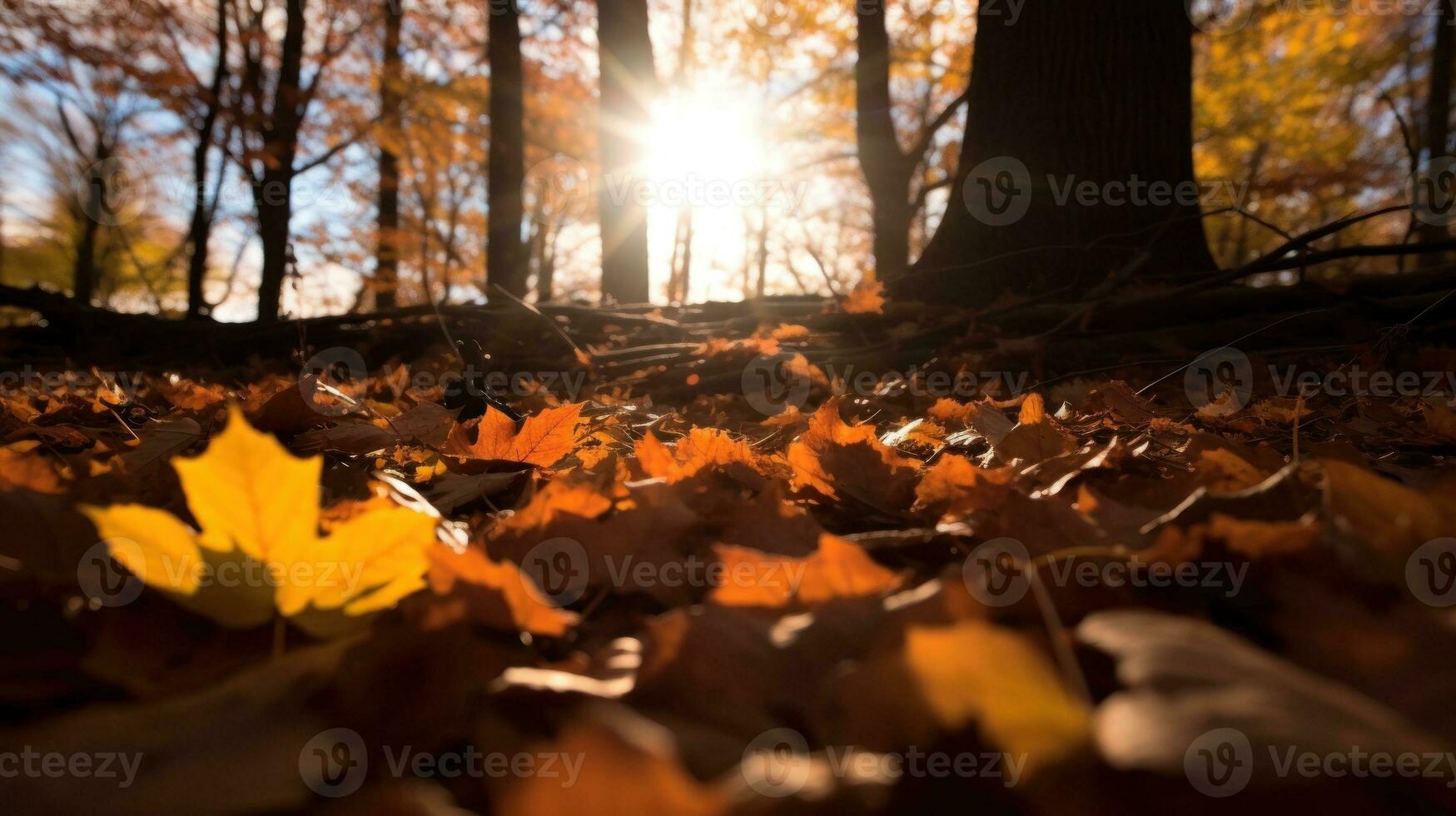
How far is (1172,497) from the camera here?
0.82m

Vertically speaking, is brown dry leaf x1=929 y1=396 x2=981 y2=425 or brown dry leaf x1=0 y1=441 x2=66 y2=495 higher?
brown dry leaf x1=929 y1=396 x2=981 y2=425

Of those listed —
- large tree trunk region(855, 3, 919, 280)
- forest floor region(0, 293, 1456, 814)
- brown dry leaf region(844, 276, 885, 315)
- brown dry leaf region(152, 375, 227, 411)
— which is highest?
large tree trunk region(855, 3, 919, 280)

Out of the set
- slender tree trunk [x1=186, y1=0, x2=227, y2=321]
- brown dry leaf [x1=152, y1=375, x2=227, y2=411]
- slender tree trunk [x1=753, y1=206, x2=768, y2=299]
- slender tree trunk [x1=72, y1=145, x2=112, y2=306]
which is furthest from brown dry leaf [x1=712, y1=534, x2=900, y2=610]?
slender tree trunk [x1=72, y1=145, x2=112, y2=306]

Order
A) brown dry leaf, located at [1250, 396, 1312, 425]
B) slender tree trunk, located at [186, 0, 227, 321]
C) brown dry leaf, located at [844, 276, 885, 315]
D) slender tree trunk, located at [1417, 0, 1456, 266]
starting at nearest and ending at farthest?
brown dry leaf, located at [1250, 396, 1312, 425] < brown dry leaf, located at [844, 276, 885, 315] < slender tree trunk, located at [186, 0, 227, 321] < slender tree trunk, located at [1417, 0, 1456, 266]

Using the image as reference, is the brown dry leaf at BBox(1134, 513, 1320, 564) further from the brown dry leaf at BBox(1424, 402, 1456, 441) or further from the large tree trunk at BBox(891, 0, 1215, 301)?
the large tree trunk at BBox(891, 0, 1215, 301)

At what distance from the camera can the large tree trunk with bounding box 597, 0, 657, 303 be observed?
632 centimetres

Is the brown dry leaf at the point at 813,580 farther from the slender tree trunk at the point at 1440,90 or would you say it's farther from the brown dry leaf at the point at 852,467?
the slender tree trunk at the point at 1440,90

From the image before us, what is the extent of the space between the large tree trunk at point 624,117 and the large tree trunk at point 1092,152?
3.51 m

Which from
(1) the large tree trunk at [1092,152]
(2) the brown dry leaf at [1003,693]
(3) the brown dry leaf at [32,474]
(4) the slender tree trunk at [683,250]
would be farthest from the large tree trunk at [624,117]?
(4) the slender tree trunk at [683,250]

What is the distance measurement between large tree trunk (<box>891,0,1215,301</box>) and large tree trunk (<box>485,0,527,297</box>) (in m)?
5.26

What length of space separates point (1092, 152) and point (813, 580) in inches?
135

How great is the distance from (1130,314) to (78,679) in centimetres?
295

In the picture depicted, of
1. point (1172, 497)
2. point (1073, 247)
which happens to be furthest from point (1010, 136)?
point (1172, 497)

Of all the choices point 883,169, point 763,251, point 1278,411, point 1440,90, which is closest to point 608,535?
point 1278,411
